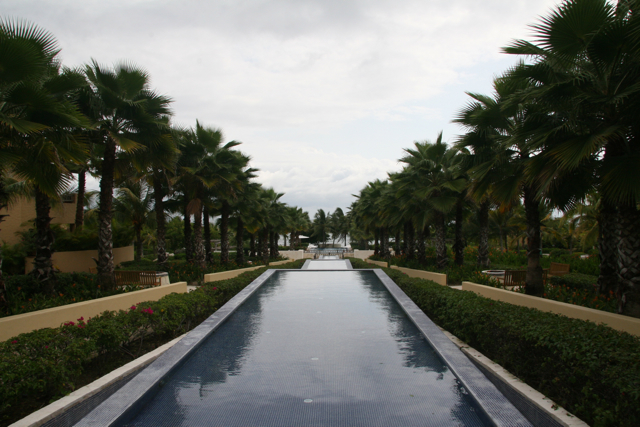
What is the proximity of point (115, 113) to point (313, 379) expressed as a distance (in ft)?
32.7

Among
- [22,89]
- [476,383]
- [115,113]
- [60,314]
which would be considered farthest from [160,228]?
[476,383]

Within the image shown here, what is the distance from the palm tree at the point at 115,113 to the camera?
1096 centimetres

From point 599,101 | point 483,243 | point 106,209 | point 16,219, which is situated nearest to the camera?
point 599,101

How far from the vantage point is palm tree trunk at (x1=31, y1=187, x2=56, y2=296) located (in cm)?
987

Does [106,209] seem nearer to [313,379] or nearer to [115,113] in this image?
[115,113]

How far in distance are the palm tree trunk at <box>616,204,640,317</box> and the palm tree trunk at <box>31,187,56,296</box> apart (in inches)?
478

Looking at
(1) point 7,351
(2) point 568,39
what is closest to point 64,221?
(1) point 7,351

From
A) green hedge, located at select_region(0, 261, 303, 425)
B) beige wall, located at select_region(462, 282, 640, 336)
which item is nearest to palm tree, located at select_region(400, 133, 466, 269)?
beige wall, located at select_region(462, 282, 640, 336)

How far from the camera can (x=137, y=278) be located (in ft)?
44.3

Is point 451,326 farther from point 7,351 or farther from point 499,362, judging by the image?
point 7,351

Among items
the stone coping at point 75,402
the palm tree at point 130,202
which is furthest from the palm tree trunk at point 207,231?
the stone coping at point 75,402

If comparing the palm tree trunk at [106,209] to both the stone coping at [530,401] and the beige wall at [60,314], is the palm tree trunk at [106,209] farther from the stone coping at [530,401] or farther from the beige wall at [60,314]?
the stone coping at [530,401]

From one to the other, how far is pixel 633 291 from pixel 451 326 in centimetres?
310

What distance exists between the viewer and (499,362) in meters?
6.05
